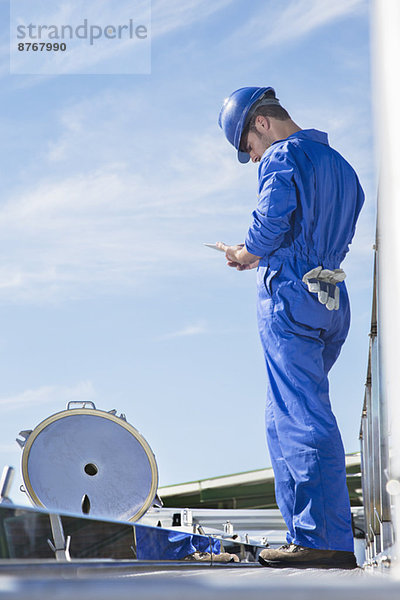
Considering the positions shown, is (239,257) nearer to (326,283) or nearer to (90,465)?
(326,283)

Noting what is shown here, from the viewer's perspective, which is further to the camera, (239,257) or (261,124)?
(261,124)

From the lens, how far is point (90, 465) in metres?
2.88

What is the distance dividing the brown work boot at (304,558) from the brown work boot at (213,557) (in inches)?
4.1

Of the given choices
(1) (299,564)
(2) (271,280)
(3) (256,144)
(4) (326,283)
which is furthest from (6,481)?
(3) (256,144)

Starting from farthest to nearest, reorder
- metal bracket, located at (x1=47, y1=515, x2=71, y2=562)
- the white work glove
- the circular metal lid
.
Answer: the circular metal lid → the white work glove → metal bracket, located at (x1=47, y1=515, x2=71, y2=562)

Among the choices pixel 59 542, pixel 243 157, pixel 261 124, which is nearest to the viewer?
pixel 59 542

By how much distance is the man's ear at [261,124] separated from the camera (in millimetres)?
2984

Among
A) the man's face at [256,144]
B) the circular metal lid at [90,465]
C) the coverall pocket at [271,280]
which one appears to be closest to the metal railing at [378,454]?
the coverall pocket at [271,280]

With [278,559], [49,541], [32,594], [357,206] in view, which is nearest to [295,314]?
[357,206]

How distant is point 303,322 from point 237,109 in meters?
0.99

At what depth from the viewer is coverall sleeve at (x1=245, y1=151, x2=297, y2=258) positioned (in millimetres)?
2613

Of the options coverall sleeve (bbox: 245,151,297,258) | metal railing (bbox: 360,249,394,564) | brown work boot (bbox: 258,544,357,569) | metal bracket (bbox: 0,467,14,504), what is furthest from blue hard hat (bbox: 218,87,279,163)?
metal bracket (bbox: 0,467,14,504)

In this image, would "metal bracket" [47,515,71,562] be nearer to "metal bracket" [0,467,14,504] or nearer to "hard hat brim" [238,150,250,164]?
"metal bracket" [0,467,14,504]

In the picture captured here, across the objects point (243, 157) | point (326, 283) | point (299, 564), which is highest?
point (243, 157)
